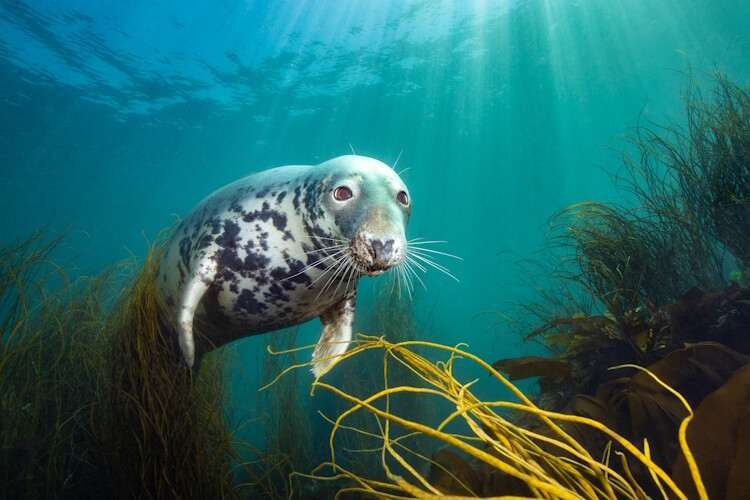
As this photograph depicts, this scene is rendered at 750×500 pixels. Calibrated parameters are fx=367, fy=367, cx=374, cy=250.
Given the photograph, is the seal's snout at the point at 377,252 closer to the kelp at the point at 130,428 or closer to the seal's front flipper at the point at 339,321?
the seal's front flipper at the point at 339,321

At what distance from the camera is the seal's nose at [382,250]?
1.89 m

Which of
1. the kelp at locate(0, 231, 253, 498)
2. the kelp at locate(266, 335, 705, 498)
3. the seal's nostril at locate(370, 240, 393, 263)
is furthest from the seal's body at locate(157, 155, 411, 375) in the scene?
the kelp at locate(266, 335, 705, 498)

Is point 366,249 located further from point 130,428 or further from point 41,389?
point 41,389

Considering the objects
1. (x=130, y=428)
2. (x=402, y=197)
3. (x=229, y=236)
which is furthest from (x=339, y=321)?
(x=130, y=428)

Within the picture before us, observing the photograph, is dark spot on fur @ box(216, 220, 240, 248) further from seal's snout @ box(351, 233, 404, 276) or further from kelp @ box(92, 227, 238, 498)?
seal's snout @ box(351, 233, 404, 276)

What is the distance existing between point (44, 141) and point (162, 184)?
12841 millimetres

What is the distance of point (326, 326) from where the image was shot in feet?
10.3

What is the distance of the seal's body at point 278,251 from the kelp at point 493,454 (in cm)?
63

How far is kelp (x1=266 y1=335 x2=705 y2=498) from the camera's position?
2.62 feet

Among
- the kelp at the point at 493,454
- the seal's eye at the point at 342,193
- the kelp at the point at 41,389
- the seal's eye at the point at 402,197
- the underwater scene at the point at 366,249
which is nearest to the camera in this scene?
the kelp at the point at 493,454

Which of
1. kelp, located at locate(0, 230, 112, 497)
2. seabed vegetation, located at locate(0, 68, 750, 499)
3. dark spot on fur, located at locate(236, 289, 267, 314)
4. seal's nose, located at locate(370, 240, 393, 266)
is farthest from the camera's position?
kelp, located at locate(0, 230, 112, 497)

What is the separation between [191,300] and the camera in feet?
8.00

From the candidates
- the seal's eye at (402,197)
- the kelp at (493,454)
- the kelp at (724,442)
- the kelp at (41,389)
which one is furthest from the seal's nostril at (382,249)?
the kelp at (41,389)

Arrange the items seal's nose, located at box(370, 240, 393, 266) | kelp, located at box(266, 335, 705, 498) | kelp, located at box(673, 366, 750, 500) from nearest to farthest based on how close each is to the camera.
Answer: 1. kelp, located at box(266, 335, 705, 498)
2. kelp, located at box(673, 366, 750, 500)
3. seal's nose, located at box(370, 240, 393, 266)
